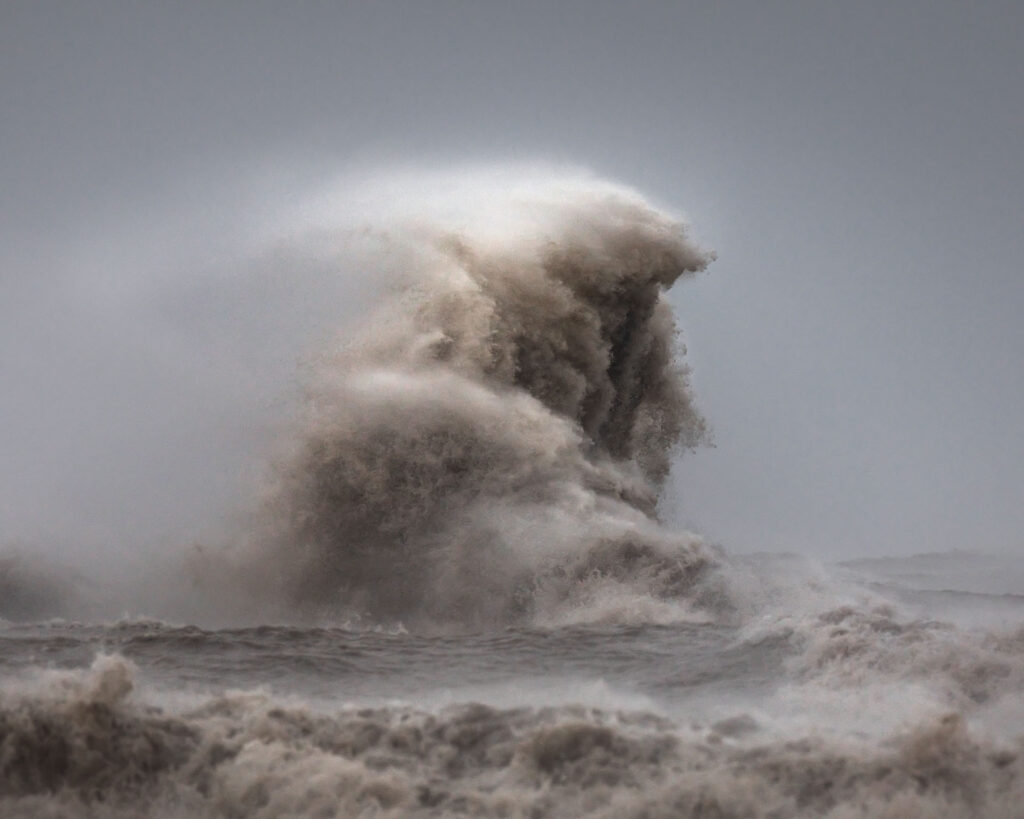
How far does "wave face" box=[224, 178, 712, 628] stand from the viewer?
13875mm

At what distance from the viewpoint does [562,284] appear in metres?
18.8

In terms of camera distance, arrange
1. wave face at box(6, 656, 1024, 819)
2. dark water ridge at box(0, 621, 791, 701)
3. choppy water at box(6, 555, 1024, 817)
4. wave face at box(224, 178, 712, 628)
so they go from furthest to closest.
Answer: wave face at box(224, 178, 712, 628) → dark water ridge at box(0, 621, 791, 701) → choppy water at box(6, 555, 1024, 817) → wave face at box(6, 656, 1024, 819)

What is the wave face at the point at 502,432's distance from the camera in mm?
13875

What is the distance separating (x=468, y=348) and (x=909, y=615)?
30.2 ft

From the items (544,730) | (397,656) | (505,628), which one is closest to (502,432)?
(505,628)

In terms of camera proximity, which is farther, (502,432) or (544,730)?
(502,432)

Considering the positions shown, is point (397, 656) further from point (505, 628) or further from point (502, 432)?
point (502, 432)

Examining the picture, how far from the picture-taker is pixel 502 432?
15945 millimetres

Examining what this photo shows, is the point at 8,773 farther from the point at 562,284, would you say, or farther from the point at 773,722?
the point at 562,284

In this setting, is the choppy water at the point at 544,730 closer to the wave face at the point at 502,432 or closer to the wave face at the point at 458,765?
the wave face at the point at 458,765

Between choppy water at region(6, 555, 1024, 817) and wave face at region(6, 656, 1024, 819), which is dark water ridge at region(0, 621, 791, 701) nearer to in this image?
choppy water at region(6, 555, 1024, 817)

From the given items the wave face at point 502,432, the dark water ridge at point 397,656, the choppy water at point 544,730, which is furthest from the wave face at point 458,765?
the wave face at point 502,432

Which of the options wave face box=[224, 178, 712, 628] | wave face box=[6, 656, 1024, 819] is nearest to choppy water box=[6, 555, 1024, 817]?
wave face box=[6, 656, 1024, 819]

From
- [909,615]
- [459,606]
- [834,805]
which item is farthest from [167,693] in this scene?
[909,615]
